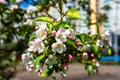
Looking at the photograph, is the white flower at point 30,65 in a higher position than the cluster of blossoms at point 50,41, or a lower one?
lower

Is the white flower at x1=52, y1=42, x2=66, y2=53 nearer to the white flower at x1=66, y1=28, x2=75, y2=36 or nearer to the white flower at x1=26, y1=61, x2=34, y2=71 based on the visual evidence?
the white flower at x1=66, y1=28, x2=75, y2=36

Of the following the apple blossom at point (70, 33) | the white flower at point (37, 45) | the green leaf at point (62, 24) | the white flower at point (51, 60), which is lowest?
the white flower at point (51, 60)

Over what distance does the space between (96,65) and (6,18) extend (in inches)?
53.8

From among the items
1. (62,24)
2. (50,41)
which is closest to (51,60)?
(50,41)

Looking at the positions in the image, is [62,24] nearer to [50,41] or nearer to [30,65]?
[50,41]

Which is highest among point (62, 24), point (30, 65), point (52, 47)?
point (62, 24)

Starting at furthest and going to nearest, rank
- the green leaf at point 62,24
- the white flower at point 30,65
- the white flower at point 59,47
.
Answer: the white flower at point 30,65, the green leaf at point 62,24, the white flower at point 59,47

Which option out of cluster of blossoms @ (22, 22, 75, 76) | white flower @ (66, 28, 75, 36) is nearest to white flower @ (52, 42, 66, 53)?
cluster of blossoms @ (22, 22, 75, 76)

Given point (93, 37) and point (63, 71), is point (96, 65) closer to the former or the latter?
point (93, 37)

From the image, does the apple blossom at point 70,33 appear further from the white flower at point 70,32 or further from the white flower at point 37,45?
the white flower at point 37,45

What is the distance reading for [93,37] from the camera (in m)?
3.22

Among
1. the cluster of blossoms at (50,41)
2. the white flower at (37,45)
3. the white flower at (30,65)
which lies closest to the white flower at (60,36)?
the cluster of blossoms at (50,41)

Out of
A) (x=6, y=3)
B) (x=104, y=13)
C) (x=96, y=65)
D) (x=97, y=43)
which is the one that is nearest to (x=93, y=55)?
(x=96, y=65)

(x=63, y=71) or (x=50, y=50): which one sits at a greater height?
(x=50, y=50)
